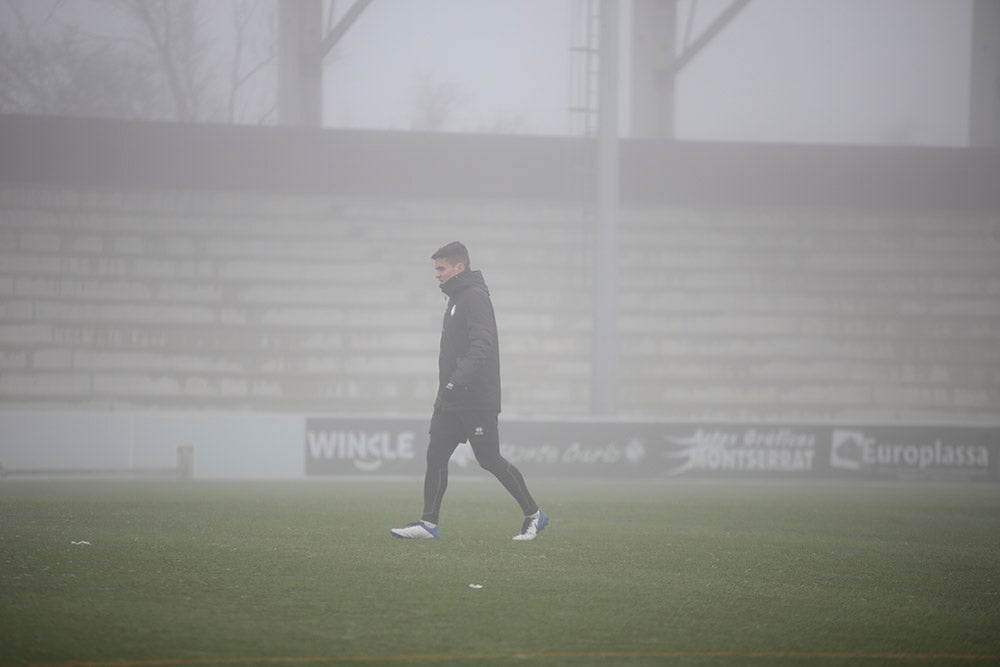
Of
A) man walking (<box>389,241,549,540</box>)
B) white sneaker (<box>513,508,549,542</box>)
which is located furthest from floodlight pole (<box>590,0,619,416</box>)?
man walking (<box>389,241,549,540</box>)

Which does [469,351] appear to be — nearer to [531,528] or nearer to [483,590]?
[531,528]

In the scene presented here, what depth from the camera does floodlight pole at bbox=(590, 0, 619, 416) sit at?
21.8 m

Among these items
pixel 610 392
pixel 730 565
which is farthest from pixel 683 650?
pixel 610 392

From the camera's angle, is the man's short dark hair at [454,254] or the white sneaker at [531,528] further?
the white sneaker at [531,528]

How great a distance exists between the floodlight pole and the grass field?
11.3 m

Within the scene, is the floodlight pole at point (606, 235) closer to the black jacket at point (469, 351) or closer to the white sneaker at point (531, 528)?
the white sneaker at point (531, 528)

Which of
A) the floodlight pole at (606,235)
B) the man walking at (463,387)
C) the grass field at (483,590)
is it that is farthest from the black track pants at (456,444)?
the floodlight pole at (606,235)

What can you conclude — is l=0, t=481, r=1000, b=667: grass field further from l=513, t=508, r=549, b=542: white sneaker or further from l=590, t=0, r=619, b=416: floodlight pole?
l=590, t=0, r=619, b=416: floodlight pole

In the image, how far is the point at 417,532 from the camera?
25.4 ft

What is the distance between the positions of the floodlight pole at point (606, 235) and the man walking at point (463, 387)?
14.1 meters

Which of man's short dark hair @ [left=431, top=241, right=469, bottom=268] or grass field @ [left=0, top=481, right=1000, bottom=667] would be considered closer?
grass field @ [left=0, top=481, right=1000, bottom=667]

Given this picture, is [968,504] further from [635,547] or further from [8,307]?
[8,307]

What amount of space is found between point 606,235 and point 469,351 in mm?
14895

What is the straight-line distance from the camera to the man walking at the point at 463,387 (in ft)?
24.6
